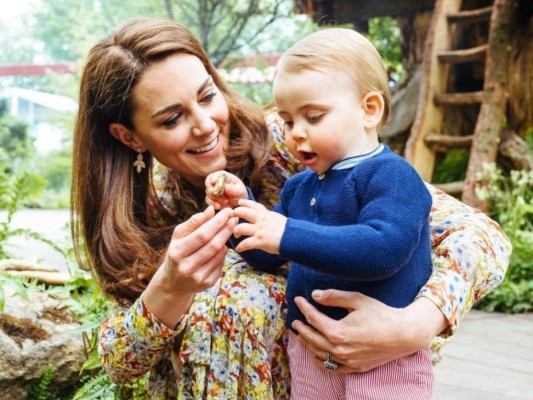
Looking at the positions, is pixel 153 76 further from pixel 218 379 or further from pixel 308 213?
pixel 218 379

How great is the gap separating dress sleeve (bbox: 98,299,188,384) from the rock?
652 mm

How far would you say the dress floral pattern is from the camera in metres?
1.78

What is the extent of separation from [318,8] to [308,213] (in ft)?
17.0

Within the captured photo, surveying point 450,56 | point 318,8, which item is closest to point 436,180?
point 450,56

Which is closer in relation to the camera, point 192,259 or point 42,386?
point 192,259

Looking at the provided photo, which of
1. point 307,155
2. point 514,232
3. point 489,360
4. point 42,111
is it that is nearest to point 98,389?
point 307,155

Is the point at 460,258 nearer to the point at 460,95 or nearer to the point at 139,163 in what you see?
the point at 139,163

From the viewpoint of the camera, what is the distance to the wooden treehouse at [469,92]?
530cm

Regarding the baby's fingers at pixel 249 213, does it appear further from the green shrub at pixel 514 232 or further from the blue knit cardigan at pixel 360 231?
the green shrub at pixel 514 232

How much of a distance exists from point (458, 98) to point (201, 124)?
3.99m

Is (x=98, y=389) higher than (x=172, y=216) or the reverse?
the reverse

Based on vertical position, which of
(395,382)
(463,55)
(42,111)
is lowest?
(42,111)

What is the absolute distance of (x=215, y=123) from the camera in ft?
6.51

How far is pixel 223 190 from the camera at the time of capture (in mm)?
1686
